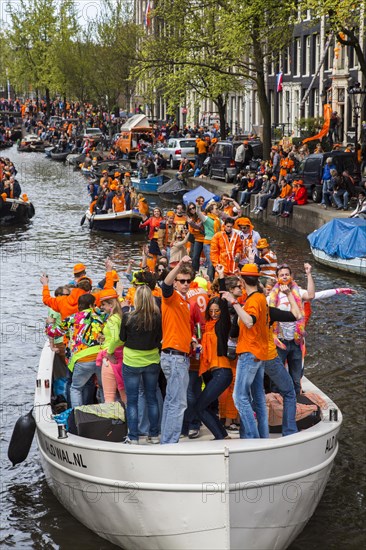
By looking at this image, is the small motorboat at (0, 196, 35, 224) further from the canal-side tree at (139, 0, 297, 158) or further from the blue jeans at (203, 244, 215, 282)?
the blue jeans at (203, 244, 215, 282)

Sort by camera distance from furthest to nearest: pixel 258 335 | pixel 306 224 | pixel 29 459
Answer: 1. pixel 306 224
2. pixel 29 459
3. pixel 258 335

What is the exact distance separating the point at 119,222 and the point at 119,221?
0.04 metres

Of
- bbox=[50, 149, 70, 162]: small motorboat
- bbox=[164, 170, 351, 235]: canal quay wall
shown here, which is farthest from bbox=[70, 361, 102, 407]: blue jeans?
bbox=[50, 149, 70, 162]: small motorboat

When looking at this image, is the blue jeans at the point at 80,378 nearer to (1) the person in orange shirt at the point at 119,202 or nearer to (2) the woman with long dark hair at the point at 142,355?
(2) the woman with long dark hair at the point at 142,355

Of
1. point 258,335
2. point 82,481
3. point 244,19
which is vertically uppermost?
point 244,19

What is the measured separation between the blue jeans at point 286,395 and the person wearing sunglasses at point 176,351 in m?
0.81

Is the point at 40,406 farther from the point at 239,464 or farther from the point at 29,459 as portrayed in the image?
the point at 239,464

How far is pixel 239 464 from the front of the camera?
8.99 m

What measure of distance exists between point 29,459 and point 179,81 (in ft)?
115

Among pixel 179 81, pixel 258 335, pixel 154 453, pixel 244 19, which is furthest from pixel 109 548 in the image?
pixel 179 81

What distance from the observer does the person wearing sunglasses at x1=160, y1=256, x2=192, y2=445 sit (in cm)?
973

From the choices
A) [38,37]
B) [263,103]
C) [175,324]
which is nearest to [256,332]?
[175,324]

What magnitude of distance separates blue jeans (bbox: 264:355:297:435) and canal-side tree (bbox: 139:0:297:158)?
96.6ft

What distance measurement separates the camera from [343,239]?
24812mm
